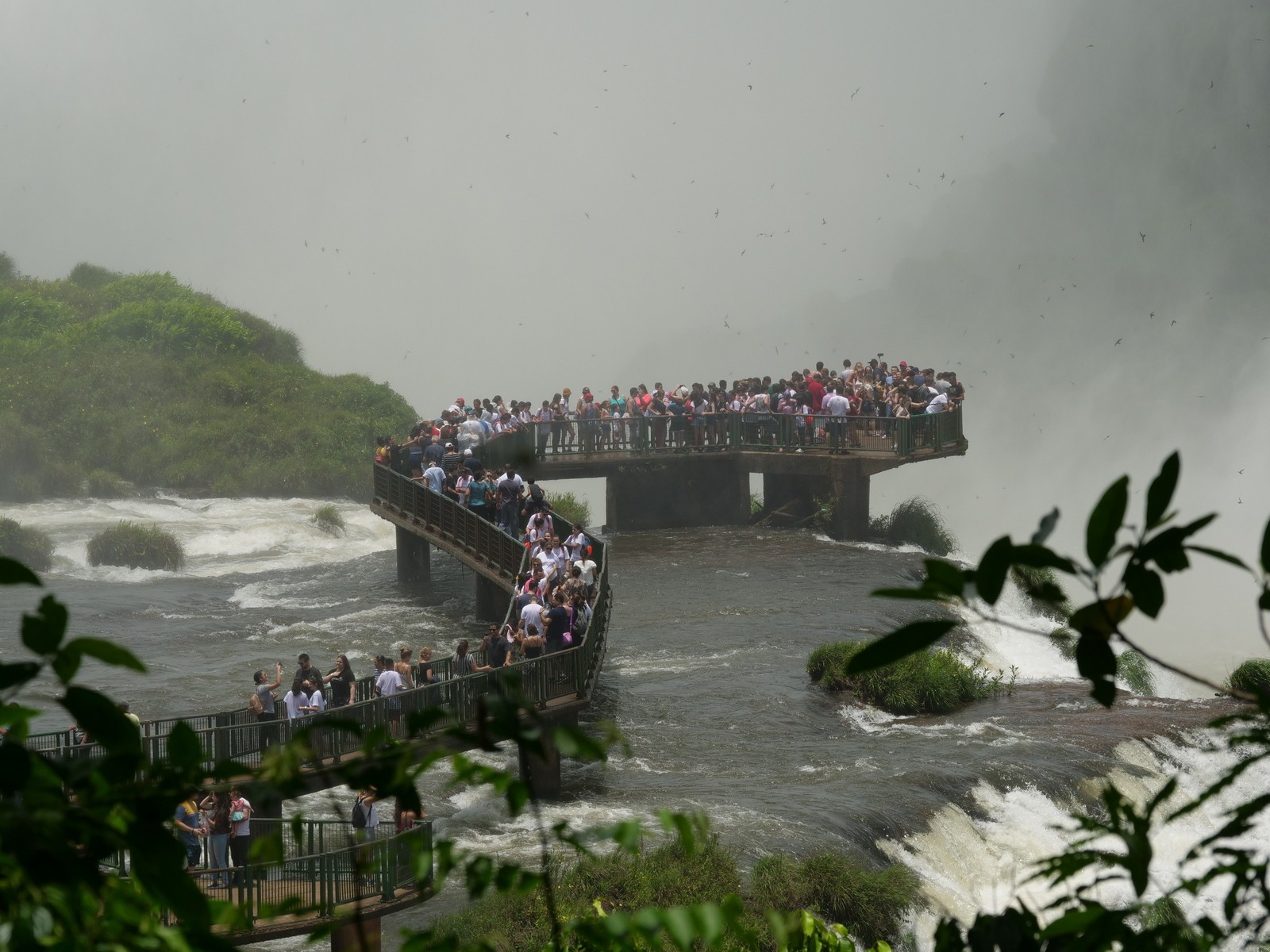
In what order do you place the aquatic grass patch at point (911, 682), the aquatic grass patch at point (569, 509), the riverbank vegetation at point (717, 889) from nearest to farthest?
the riverbank vegetation at point (717, 889), the aquatic grass patch at point (911, 682), the aquatic grass patch at point (569, 509)

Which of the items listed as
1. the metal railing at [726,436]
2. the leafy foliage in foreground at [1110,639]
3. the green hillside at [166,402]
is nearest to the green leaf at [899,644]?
the leafy foliage in foreground at [1110,639]

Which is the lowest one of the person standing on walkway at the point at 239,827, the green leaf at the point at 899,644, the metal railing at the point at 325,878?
the metal railing at the point at 325,878

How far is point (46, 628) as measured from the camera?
1960 mm

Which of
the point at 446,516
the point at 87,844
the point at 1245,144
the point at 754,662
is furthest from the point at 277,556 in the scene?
the point at 1245,144

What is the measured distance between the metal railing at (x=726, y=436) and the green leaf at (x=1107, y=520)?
82.0 ft

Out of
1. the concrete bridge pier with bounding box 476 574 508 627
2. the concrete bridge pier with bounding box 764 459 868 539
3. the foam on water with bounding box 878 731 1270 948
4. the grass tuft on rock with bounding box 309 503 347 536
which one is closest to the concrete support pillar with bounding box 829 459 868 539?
the concrete bridge pier with bounding box 764 459 868 539

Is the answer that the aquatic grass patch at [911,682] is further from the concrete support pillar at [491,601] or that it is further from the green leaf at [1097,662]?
the green leaf at [1097,662]

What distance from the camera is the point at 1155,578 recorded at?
6.69ft

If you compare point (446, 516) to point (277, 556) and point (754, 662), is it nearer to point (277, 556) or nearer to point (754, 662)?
point (754, 662)

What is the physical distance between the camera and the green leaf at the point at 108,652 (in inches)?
72.1

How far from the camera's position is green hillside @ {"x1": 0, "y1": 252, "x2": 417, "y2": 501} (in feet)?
145

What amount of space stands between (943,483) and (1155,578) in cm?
7431

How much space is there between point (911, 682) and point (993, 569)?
1784cm

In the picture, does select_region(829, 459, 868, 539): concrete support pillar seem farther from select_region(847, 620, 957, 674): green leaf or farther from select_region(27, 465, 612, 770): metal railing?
select_region(847, 620, 957, 674): green leaf
